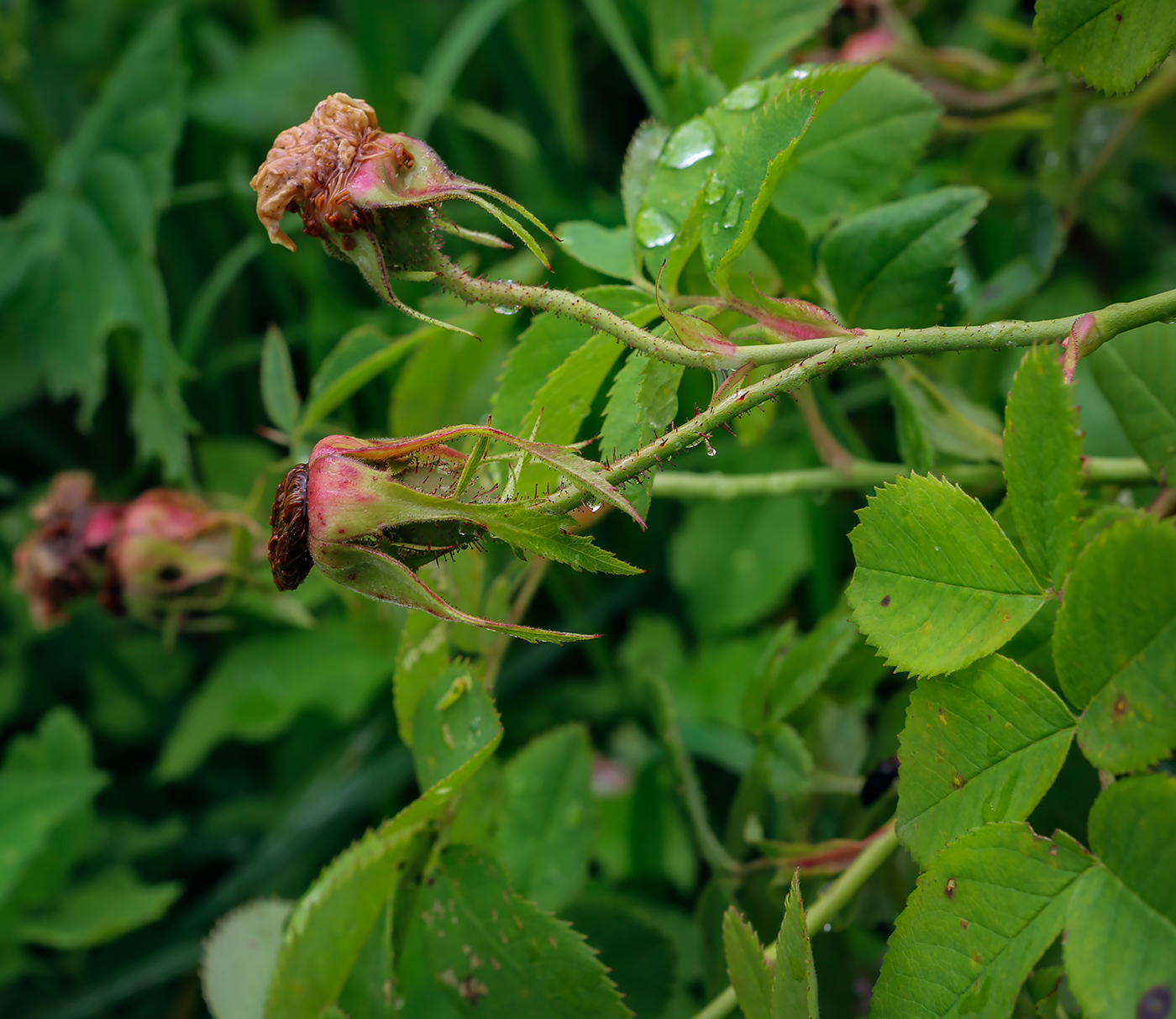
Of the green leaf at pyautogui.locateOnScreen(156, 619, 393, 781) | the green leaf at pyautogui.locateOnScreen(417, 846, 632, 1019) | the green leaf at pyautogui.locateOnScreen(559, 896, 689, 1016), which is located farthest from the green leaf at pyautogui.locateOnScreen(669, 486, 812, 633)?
the green leaf at pyautogui.locateOnScreen(417, 846, 632, 1019)

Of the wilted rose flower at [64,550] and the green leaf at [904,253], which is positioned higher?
the green leaf at [904,253]

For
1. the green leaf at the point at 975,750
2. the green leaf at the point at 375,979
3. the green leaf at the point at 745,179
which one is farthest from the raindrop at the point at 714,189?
the green leaf at the point at 375,979

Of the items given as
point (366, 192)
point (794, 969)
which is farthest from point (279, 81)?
point (794, 969)

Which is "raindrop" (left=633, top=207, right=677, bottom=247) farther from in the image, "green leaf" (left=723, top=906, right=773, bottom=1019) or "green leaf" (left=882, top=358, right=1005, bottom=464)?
"green leaf" (left=723, top=906, right=773, bottom=1019)

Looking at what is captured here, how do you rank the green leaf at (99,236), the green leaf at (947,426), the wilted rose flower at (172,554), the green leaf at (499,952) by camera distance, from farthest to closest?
the green leaf at (99,236), the wilted rose flower at (172,554), the green leaf at (947,426), the green leaf at (499,952)

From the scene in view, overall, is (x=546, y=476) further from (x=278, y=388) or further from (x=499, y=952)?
(x=278, y=388)

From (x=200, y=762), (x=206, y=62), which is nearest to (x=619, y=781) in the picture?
(x=200, y=762)

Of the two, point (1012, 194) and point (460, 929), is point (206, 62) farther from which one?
point (460, 929)

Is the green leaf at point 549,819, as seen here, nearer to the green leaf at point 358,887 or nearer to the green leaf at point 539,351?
the green leaf at point 358,887
